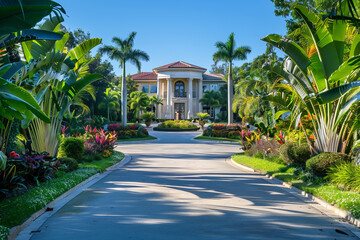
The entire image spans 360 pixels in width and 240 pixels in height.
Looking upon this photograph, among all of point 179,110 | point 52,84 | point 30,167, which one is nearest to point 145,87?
point 179,110

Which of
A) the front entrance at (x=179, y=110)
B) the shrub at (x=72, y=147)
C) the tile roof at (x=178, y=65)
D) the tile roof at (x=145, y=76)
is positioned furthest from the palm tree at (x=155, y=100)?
the shrub at (x=72, y=147)

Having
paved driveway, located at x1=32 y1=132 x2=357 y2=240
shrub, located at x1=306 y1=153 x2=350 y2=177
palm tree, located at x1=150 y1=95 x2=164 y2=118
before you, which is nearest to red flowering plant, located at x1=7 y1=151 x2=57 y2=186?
paved driveway, located at x1=32 y1=132 x2=357 y2=240

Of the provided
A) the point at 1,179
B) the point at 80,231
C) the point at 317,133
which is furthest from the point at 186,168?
the point at 80,231

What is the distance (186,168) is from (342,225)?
801 cm

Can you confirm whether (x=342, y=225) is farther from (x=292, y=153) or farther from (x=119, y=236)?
(x=292, y=153)

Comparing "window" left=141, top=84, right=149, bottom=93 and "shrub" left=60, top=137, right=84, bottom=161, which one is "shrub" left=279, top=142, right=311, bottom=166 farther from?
"window" left=141, top=84, right=149, bottom=93

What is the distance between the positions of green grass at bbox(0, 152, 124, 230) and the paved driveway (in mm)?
429

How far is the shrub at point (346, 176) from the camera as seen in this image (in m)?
8.08

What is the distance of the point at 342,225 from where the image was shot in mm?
5945

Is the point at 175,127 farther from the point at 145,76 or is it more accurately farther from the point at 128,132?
the point at 145,76

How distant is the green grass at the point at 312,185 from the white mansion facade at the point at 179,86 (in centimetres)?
4741

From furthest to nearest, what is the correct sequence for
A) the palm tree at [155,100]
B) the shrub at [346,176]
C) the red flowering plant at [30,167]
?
the palm tree at [155,100] < the red flowering plant at [30,167] < the shrub at [346,176]

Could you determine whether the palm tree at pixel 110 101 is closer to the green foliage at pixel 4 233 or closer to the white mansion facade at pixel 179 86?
the white mansion facade at pixel 179 86

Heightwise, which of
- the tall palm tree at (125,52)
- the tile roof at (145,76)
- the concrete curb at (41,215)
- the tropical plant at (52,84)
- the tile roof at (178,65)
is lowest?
the concrete curb at (41,215)
